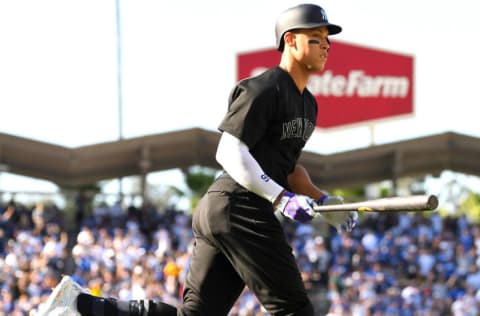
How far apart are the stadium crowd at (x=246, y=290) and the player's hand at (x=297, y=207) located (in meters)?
12.6

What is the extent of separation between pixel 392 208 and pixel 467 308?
1607 cm

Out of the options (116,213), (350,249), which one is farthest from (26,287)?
(350,249)

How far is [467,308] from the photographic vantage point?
18.9 metres

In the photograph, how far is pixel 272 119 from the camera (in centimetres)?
432

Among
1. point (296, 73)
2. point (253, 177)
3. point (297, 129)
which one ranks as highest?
point (296, 73)

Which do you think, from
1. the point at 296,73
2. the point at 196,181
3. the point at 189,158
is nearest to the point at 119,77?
the point at 189,158

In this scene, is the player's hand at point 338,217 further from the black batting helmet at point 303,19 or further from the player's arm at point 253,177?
the black batting helmet at point 303,19

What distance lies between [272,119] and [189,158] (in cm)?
2350

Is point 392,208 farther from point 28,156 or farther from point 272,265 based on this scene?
point 28,156

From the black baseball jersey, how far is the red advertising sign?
28.0m

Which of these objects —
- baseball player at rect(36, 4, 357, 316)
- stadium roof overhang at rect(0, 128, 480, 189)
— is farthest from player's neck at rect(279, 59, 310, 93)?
stadium roof overhang at rect(0, 128, 480, 189)

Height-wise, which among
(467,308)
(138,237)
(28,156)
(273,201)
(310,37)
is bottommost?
(467,308)

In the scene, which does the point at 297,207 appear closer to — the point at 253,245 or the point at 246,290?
the point at 253,245

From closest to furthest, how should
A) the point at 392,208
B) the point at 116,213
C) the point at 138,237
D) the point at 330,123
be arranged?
the point at 392,208 → the point at 138,237 → the point at 116,213 → the point at 330,123
